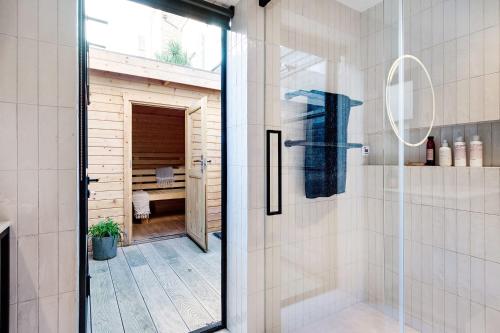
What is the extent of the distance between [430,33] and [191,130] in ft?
9.01

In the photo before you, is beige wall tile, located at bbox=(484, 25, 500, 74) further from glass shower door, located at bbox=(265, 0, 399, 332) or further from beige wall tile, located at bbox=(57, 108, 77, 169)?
beige wall tile, located at bbox=(57, 108, 77, 169)

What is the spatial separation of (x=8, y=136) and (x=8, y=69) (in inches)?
10.2

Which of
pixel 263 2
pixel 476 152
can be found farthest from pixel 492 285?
pixel 263 2

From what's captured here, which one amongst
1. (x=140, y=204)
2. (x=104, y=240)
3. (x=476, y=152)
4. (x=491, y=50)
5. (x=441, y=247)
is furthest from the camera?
(x=140, y=204)

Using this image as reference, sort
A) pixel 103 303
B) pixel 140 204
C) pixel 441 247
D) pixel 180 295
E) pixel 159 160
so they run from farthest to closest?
pixel 159 160 < pixel 140 204 < pixel 180 295 < pixel 103 303 < pixel 441 247

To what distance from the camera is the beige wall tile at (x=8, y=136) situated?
38.7 inches

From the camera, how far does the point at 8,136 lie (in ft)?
3.25

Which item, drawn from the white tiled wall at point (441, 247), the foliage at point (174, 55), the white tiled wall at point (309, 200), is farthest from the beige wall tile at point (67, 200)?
the foliage at point (174, 55)

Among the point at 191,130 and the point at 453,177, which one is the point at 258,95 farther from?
the point at 191,130

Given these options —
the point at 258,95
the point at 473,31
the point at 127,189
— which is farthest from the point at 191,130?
the point at 473,31

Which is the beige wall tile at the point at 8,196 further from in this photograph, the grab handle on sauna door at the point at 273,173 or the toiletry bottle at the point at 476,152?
the toiletry bottle at the point at 476,152

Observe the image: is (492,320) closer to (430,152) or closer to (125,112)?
(430,152)

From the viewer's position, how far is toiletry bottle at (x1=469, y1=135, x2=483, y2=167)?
135 centimetres

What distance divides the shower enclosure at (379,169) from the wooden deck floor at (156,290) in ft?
2.17
